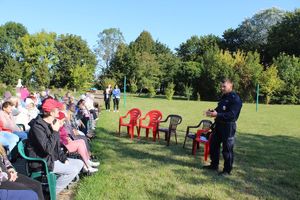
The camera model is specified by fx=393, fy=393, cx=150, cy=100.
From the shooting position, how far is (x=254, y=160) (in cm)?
931

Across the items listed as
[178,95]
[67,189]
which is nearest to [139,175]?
[67,189]

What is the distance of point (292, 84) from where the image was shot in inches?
1763

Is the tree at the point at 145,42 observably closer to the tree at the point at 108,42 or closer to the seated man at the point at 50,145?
the tree at the point at 108,42

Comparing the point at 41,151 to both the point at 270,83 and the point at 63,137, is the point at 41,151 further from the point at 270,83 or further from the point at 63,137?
the point at 270,83

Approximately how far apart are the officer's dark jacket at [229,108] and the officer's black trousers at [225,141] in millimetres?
120

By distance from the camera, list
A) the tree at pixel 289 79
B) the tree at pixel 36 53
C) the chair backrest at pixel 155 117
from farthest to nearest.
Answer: the tree at pixel 36 53 < the tree at pixel 289 79 < the chair backrest at pixel 155 117

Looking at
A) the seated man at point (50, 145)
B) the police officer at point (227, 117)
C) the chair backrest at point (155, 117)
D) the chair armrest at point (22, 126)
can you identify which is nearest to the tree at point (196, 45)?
the chair backrest at point (155, 117)

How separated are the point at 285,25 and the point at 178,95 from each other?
65.2 ft

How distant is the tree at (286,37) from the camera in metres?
57.8

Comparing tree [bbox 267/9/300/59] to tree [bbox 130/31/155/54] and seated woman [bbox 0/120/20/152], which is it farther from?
seated woman [bbox 0/120/20/152]

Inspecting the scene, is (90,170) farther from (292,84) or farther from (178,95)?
(178,95)

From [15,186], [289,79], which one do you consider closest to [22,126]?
[15,186]

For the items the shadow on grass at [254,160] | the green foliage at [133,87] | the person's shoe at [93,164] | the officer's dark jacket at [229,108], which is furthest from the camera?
the green foliage at [133,87]

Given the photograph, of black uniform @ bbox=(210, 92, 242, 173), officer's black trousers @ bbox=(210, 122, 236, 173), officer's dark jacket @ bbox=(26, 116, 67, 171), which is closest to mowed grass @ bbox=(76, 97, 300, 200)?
officer's black trousers @ bbox=(210, 122, 236, 173)
